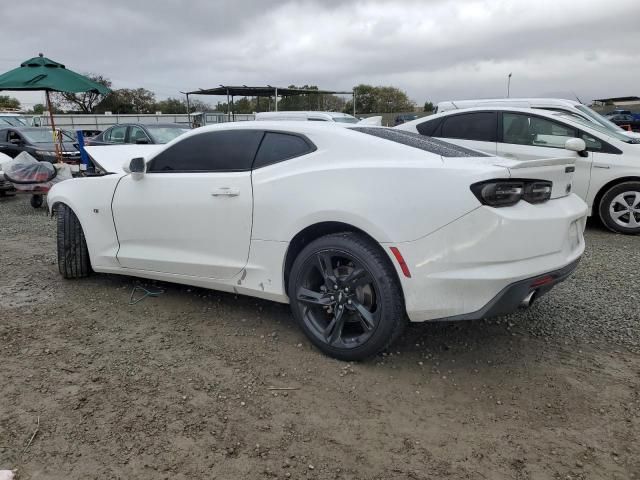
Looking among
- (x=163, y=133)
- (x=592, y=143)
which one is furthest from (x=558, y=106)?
(x=163, y=133)

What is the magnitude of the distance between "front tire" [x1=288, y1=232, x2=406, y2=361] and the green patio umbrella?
863cm

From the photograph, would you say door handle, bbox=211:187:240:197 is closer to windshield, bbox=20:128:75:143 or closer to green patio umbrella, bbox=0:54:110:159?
green patio umbrella, bbox=0:54:110:159

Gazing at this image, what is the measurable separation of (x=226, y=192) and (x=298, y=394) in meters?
1.45

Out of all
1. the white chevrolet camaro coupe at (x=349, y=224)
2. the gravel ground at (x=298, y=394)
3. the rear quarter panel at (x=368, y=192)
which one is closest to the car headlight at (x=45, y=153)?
the gravel ground at (x=298, y=394)

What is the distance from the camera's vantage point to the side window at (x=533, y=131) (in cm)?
669

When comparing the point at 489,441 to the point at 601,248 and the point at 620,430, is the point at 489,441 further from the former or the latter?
the point at 601,248

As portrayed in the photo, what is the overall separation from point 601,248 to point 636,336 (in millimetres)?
2603

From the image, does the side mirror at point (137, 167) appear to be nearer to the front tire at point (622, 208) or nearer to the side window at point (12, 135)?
the front tire at point (622, 208)

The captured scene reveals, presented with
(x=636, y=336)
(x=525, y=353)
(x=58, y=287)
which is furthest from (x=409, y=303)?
(x=58, y=287)

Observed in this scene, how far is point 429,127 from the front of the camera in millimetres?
7609

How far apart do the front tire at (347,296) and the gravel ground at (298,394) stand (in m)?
0.17

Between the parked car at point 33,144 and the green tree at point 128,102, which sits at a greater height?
the green tree at point 128,102

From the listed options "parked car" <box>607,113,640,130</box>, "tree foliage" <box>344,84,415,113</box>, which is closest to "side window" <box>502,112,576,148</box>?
"parked car" <box>607,113,640,130</box>

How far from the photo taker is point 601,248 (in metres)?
5.78
